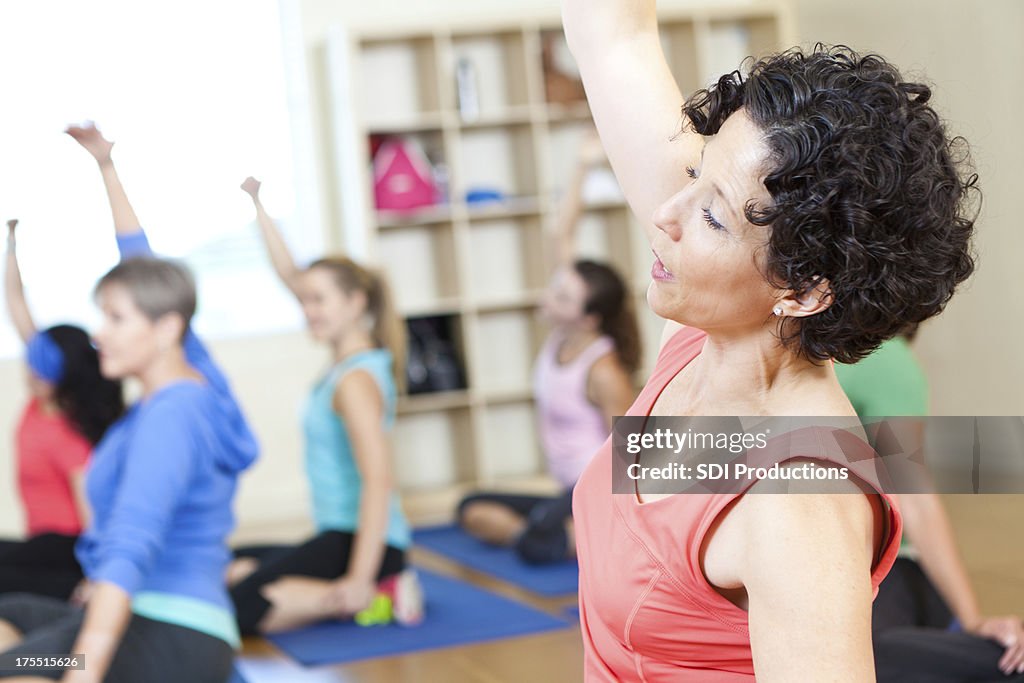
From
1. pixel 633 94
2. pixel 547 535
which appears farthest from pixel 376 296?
pixel 633 94

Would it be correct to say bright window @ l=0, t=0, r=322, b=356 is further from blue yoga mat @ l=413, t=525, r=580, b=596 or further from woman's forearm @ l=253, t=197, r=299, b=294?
blue yoga mat @ l=413, t=525, r=580, b=596

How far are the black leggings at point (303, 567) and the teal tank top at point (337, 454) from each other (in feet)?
0.12

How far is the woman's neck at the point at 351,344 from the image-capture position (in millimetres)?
3342

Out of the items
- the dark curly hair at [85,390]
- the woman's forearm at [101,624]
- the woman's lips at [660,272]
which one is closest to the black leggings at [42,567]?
the dark curly hair at [85,390]

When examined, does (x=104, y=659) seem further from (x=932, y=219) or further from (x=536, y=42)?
(x=536, y=42)

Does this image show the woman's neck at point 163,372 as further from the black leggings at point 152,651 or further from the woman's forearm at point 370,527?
the woman's forearm at point 370,527

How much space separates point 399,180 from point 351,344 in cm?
209

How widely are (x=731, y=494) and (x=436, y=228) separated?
15.7 ft

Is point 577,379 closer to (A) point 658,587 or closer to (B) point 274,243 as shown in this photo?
(B) point 274,243

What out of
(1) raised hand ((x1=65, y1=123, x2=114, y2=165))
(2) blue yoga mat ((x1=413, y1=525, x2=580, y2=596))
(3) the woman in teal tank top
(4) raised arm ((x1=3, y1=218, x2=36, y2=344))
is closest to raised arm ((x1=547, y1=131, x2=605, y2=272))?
(2) blue yoga mat ((x1=413, y1=525, x2=580, y2=596))

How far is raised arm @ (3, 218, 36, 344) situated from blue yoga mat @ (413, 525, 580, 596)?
1550 mm

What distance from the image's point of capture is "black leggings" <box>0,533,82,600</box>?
301 cm

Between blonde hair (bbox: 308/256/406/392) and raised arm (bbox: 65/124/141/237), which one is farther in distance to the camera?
blonde hair (bbox: 308/256/406/392)

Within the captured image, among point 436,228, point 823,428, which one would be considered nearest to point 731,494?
point 823,428
